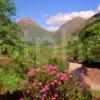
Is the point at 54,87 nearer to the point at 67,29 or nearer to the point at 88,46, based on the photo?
the point at 88,46

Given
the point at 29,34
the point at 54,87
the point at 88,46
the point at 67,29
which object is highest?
the point at 67,29

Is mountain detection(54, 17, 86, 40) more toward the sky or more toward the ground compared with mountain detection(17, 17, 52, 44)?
more toward the sky

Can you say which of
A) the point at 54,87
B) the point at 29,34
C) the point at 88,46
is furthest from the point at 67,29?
the point at 54,87

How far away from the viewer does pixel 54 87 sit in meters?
16.8

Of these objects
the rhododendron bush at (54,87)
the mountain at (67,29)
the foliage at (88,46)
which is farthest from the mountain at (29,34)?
the mountain at (67,29)

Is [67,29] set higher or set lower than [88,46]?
higher

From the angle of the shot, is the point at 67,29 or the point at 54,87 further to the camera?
the point at 67,29

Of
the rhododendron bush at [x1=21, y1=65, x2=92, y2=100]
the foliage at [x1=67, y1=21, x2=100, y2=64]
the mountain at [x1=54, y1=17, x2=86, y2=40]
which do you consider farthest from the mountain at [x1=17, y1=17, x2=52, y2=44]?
the mountain at [x1=54, y1=17, x2=86, y2=40]

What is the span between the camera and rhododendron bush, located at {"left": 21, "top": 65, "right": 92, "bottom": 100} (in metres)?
16.7

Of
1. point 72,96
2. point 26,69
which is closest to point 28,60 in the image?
point 26,69

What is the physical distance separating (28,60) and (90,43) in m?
18.5

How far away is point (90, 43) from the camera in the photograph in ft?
116

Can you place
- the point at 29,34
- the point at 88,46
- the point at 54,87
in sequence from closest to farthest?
the point at 54,87, the point at 29,34, the point at 88,46

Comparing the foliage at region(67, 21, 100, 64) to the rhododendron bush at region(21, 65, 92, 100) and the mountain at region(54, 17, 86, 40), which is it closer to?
the rhododendron bush at region(21, 65, 92, 100)
